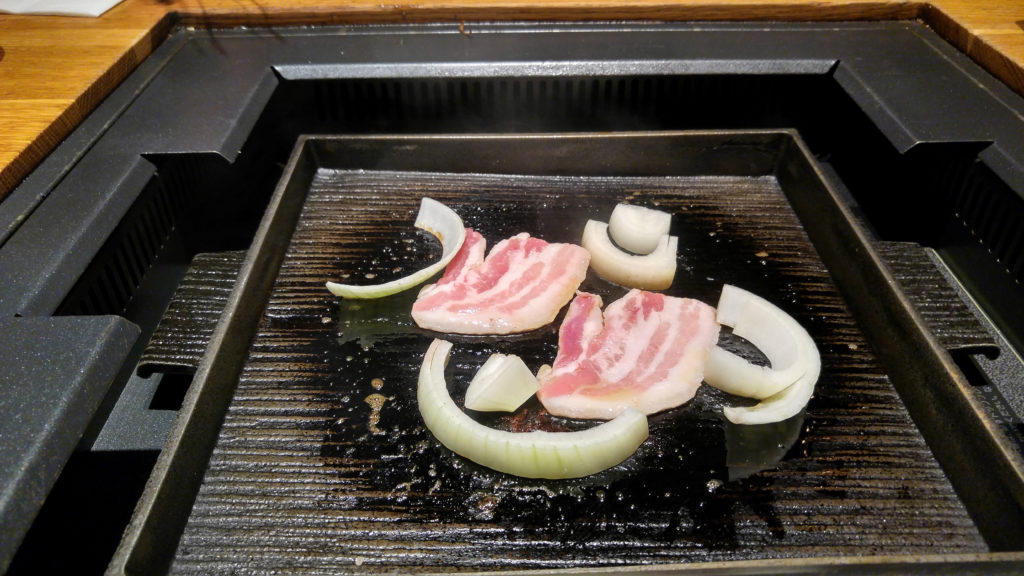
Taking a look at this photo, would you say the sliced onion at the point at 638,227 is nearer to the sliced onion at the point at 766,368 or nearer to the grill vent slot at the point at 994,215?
the sliced onion at the point at 766,368

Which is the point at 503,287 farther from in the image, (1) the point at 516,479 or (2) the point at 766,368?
(2) the point at 766,368

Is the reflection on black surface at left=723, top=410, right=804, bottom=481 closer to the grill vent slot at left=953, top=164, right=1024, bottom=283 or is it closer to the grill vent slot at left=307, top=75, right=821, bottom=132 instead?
the grill vent slot at left=953, top=164, right=1024, bottom=283

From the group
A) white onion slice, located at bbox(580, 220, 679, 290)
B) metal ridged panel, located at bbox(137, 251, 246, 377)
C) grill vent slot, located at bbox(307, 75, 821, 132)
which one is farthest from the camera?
grill vent slot, located at bbox(307, 75, 821, 132)

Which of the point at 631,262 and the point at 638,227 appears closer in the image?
the point at 631,262

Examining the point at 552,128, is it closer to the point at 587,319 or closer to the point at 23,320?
the point at 587,319

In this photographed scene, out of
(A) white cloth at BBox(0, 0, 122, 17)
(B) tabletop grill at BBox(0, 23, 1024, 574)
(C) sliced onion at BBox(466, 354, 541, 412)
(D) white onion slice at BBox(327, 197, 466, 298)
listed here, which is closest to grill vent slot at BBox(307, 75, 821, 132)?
(B) tabletop grill at BBox(0, 23, 1024, 574)

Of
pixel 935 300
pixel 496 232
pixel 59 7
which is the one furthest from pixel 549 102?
pixel 59 7

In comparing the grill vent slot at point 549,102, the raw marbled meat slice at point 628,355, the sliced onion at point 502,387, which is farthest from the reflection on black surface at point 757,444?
the grill vent slot at point 549,102
